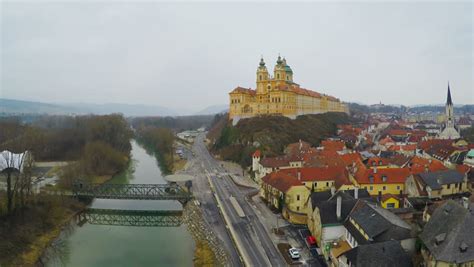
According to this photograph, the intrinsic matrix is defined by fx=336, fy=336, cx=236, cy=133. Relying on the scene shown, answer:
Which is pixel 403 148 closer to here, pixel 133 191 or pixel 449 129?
pixel 449 129

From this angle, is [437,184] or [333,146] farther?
[333,146]

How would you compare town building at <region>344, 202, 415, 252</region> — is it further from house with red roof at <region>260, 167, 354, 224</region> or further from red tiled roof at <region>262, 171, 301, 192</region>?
red tiled roof at <region>262, 171, 301, 192</region>

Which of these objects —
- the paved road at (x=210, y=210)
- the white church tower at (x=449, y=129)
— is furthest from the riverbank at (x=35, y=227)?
the white church tower at (x=449, y=129)

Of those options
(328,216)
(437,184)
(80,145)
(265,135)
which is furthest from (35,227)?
(80,145)

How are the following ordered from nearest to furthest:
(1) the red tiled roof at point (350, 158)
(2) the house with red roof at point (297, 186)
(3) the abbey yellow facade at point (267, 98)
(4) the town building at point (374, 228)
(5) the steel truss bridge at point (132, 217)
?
1. (4) the town building at point (374, 228)
2. (2) the house with red roof at point (297, 186)
3. (5) the steel truss bridge at point (132, 217)
4. (1) the red tiled roof at point (350, 158)
5. (3) the abbey yellow facade at point (267, 98)

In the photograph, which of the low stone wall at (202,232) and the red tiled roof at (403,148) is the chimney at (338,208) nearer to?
the low stone wall at (202,232)

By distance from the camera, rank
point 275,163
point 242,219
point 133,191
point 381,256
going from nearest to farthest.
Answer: point 381,256 → point 242,219 → point 133,191 → point 275,163

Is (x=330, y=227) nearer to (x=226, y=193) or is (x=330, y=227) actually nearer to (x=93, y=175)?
(x=226, y=193)
